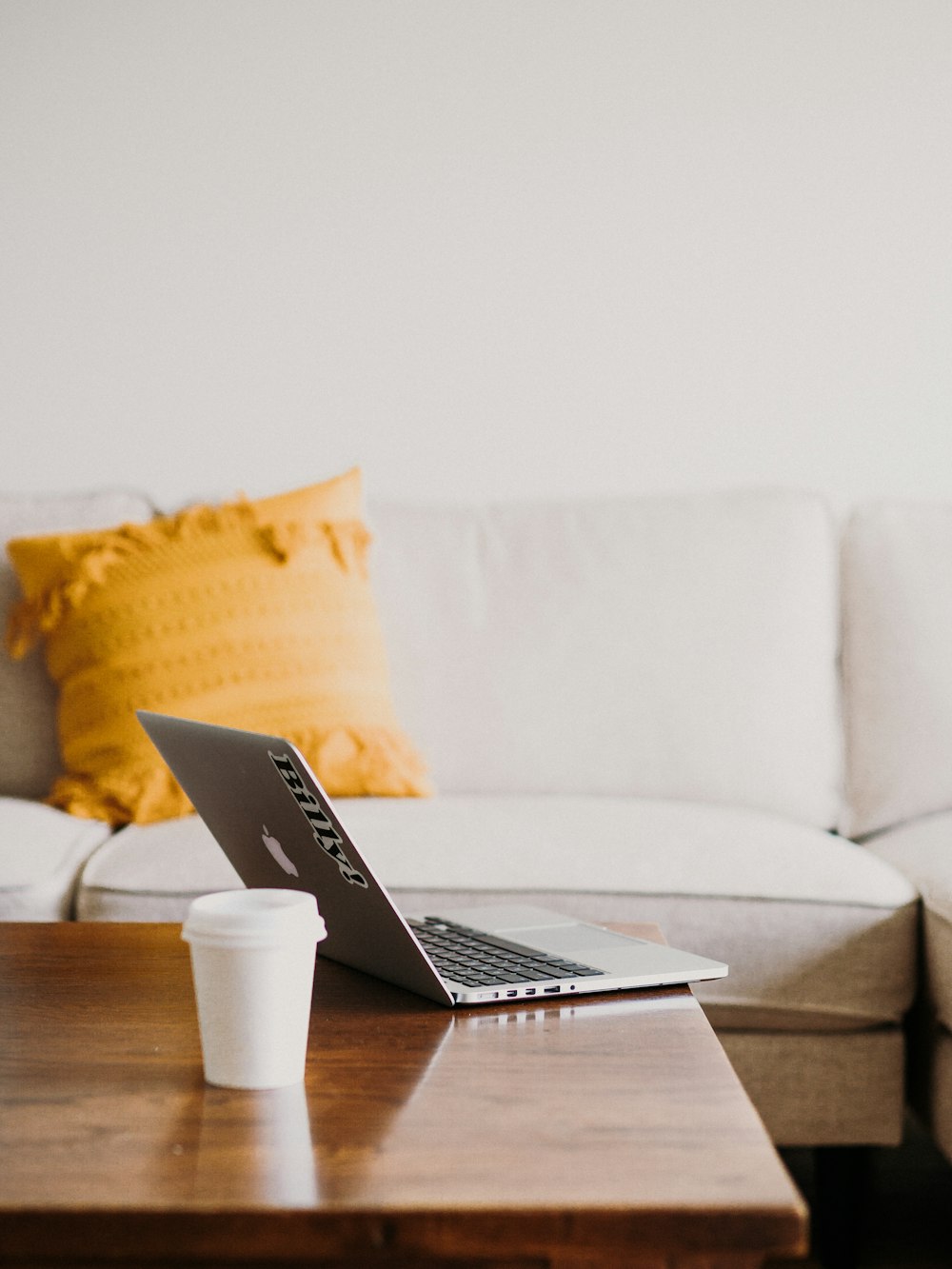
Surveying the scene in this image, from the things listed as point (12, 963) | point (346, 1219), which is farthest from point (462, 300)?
point (346, 1219)

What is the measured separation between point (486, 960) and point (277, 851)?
0.16 m

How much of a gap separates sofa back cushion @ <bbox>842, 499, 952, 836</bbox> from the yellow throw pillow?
0.67 m

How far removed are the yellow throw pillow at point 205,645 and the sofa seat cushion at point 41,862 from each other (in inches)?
3.4

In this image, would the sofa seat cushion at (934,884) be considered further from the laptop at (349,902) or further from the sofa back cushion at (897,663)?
the laptop at (349,902)

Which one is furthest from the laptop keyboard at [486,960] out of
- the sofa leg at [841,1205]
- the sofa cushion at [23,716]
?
the sofa cushion at [23,716]

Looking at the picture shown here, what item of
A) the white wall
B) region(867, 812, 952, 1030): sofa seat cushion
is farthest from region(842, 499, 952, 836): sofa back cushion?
the white wall

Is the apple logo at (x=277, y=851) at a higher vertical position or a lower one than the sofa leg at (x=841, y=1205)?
higher

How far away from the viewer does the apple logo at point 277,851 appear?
0.84m

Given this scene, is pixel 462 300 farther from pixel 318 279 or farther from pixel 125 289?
pixel 125 289

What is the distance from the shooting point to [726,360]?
2268 millimetres

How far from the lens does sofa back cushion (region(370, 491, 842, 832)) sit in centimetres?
188

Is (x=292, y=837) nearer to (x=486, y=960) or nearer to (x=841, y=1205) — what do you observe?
(x=486, y=960)

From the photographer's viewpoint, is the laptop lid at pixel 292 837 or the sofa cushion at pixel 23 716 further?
the sofa cushion at pixel 23 716

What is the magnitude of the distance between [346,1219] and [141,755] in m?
1.22
